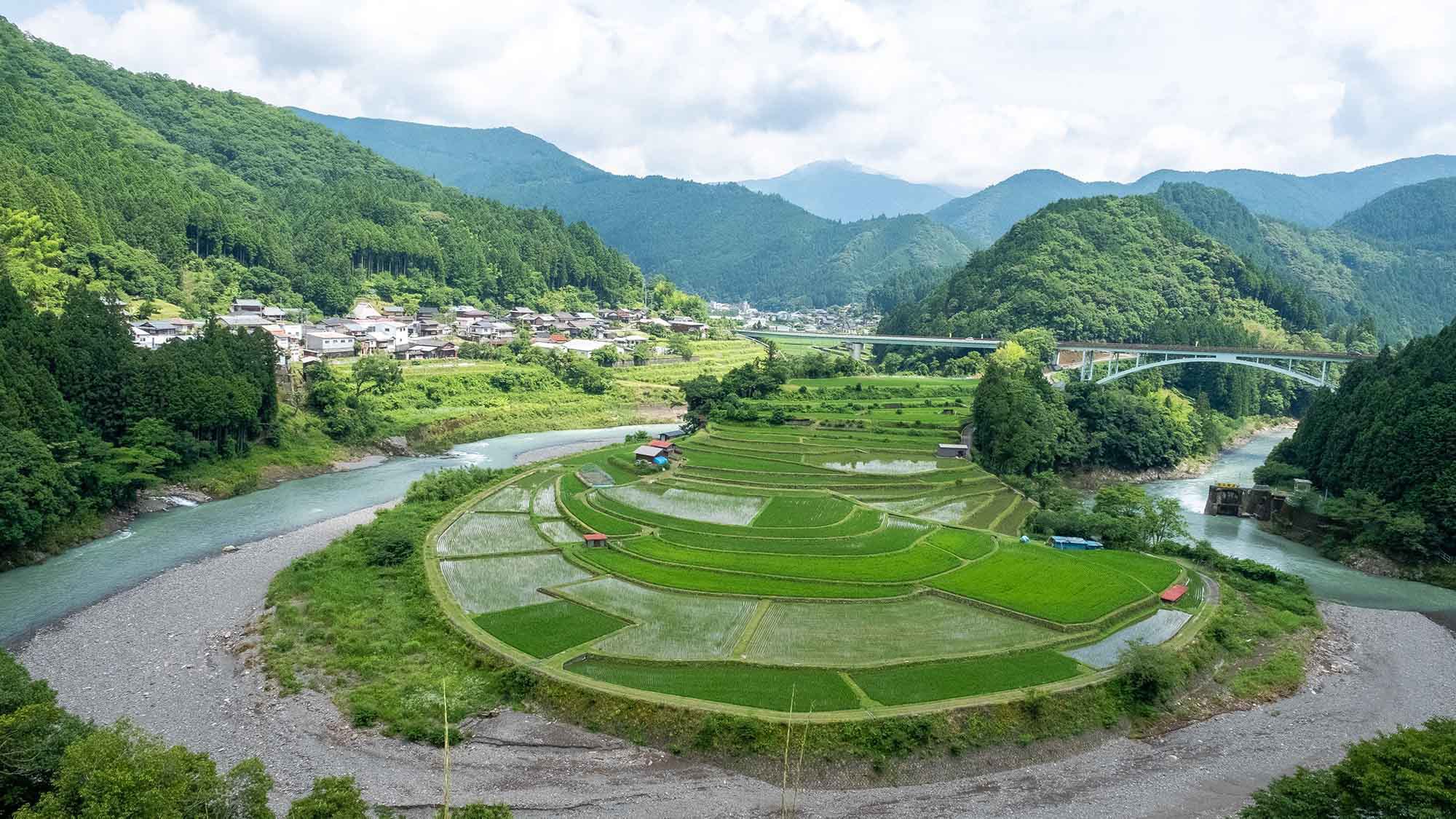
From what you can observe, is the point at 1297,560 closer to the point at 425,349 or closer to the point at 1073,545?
the point at 1073,545

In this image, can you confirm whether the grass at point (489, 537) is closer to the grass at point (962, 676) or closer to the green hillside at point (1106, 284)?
the grass at point (962, 676)

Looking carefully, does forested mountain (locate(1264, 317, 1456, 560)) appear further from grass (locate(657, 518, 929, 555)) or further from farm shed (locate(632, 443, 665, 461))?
farm shed (locate(632, 443, 665, 461))

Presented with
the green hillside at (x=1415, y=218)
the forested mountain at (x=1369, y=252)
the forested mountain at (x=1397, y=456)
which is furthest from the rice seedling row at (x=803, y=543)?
the green hillside at (x=1415, y=218)

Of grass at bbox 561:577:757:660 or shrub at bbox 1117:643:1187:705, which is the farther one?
grass at bbox 561:577:757:660

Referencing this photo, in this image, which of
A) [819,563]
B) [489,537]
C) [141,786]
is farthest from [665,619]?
[141,786]

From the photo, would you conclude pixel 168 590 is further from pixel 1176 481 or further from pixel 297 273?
pixel 297 273

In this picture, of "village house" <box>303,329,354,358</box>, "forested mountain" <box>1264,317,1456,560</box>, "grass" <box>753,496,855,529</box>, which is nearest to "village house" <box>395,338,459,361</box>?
"village house" <box>303,329,354,358</box>
